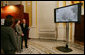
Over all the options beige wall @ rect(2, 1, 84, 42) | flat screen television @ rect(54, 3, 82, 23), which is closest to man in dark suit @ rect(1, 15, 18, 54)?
flat screen television @ rect(54, 3, 82, 23)

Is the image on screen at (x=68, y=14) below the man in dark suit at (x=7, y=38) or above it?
above

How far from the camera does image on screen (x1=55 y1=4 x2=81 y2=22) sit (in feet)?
13.0

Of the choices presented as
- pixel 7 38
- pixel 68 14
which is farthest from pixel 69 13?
pixel 7 38

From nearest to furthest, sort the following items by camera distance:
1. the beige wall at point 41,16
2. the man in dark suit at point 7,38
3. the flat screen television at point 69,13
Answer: the man in dark suit at point 7,38 → the flat screen television at point 69,13 → the beige wall at point 41,16

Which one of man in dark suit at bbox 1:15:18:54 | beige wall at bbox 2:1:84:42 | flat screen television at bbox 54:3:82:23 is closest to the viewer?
man in dark suit at bbox 1:15:18:54

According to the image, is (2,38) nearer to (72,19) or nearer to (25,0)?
(72,19)

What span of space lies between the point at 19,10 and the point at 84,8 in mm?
3958

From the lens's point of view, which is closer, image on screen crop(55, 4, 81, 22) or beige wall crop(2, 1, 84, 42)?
image on screen crop(55, 4, 81, 22)

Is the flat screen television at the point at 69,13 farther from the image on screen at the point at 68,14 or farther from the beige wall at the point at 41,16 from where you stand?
the beige wall at the point at 41,16

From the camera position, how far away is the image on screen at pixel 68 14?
3960 millimetres

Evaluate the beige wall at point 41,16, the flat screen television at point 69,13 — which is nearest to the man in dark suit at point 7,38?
the flat screen television at point 69,13

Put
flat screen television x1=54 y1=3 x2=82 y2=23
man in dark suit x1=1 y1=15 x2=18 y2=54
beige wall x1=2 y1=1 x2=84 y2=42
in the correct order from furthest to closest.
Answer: beige wall x1=2 y1=1 x2=84 y2=42 → flat screen television x1=54 y1=3 x2=82 y2=23 → man in dark suit x1=1 y1=15 x2=18 y2=54

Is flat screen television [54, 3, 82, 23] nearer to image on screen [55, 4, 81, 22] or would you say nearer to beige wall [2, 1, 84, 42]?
image on screen [55, 4, 81, 22]

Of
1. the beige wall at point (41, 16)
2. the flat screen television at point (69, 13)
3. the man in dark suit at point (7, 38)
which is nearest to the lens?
the man in dark suit at point (7, 38)
